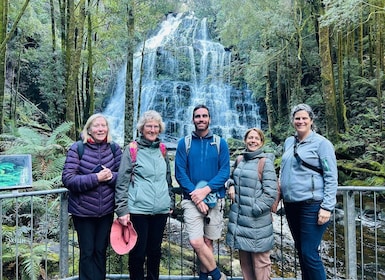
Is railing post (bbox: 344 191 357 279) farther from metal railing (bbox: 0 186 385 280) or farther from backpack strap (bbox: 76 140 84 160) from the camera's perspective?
backpack strap (bbox: 76 140 84 160)

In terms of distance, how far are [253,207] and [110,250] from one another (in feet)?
8.72

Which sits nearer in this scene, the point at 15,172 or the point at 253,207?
the point at 253,207

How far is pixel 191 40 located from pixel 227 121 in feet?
37.9

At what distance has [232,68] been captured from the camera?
19.6 m

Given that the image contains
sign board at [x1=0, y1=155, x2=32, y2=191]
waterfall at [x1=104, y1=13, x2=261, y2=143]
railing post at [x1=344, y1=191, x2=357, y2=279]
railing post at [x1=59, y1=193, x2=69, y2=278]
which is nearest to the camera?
railing post at [x1=59, y1=193, x2=69, y2=278]

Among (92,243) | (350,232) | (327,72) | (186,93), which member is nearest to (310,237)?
(350,232)

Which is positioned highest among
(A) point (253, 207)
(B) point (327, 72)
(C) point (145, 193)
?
(B) point (327, 72)

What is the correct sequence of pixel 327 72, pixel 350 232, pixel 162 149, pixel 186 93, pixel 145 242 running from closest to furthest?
1. pixel 145 242
2. pixel 162 149
3. pixel 350 232
4. pixel 327 72
5. pixel 186 93

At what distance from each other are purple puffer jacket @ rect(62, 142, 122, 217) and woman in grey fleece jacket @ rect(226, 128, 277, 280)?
51.5 inches

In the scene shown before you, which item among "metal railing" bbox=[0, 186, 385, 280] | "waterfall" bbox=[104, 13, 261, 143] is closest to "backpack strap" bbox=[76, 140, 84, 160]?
"metal railing" bbox=[0, 186, 385, 280]

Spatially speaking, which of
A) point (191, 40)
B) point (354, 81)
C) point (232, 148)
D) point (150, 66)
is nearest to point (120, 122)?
point (150, 66)

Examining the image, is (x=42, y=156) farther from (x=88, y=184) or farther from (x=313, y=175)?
(x=313, y=175)

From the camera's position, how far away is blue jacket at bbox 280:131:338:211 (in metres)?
3.40

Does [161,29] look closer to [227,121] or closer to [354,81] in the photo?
[227,121]
